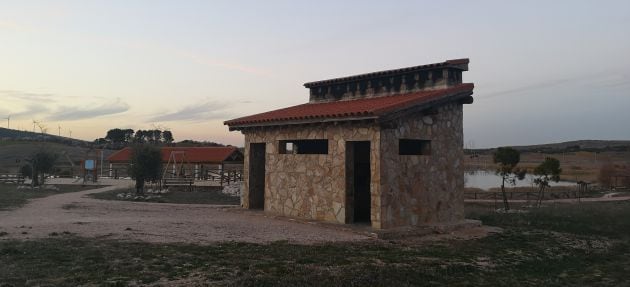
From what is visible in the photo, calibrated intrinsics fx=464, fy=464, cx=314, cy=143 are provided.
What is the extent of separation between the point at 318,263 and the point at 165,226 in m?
6.59

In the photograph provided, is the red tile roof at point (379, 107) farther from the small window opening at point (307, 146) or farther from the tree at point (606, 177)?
the tree at point (606, 177)

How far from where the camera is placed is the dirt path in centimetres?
1153

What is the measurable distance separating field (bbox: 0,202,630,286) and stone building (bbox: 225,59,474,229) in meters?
2.09

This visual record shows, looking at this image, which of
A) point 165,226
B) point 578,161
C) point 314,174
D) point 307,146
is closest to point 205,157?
point 307,146

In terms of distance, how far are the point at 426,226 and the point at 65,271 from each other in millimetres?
9461

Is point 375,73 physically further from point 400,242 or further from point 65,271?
point 65,271

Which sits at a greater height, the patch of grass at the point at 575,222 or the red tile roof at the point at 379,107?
the red tile roof at the point at 379,107

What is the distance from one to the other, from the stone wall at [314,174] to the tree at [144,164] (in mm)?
13311

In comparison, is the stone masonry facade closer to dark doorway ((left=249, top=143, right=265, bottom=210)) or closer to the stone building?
the stone building

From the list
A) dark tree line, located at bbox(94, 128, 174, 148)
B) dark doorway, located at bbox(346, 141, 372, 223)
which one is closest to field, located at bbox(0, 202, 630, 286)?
dark doorway, located at bbox(346, 141, 372, 223)

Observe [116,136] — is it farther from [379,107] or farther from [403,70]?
[379,107]

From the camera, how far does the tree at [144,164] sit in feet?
90.5

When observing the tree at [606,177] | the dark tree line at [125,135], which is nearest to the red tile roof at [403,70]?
the tree at [606,177]

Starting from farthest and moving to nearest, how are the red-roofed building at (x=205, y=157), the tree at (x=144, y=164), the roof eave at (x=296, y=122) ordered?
the red-roofed building at (x=205, y=157) → the tree at (x=144, y=164) → the roof eave at (x=296, y=122)
